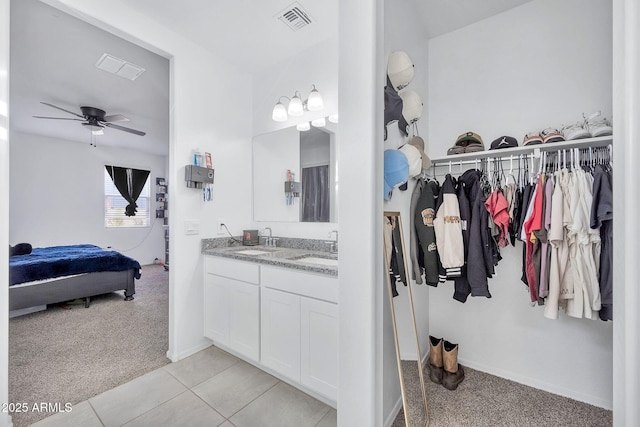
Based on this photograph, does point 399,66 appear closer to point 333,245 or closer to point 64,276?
point 333,245

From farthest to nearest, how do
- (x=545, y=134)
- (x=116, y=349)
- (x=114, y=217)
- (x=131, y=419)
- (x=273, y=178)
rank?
(x=114, y=217) → (x=273, y=178) → (x=116, y=349) → (x=545, y=134) → (x=131, y=419)

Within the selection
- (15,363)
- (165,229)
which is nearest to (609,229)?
(15,363)

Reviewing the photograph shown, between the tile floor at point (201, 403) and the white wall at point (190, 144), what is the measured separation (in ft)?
1.18

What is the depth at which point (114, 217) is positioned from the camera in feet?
18.9

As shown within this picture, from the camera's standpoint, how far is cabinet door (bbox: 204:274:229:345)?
2.30 m

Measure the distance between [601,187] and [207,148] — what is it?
284 centimetres

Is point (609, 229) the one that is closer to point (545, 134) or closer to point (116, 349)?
point (545, 134)

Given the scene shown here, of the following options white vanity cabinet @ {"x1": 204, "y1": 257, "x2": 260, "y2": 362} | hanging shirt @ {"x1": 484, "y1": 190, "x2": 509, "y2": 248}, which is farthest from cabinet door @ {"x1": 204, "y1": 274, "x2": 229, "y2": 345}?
hanging shirt @ {"x1": 484, "y1": 190, "x2": 509, "y2": 248}

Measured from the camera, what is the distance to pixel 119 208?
5816 millimetres

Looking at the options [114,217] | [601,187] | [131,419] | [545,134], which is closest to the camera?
[601,187]

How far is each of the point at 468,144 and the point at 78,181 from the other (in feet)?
21.9

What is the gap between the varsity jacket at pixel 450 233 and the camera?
71.6 inches

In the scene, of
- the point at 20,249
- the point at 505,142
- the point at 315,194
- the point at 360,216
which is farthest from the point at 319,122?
the point at 20,249

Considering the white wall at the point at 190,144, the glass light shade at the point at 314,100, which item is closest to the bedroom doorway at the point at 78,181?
the white wall at the point at 190,144
